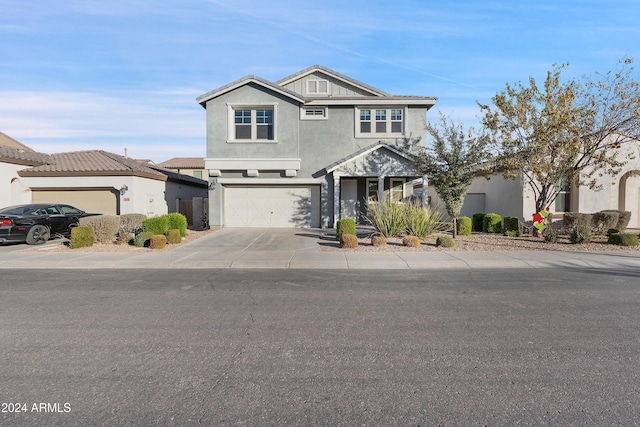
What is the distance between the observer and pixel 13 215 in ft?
47.3

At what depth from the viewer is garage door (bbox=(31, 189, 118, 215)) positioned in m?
19.9

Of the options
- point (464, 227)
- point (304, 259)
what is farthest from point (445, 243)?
point (304, 259)

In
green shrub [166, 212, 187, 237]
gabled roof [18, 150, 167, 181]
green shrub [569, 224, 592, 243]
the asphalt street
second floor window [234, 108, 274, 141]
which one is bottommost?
the asphalt street

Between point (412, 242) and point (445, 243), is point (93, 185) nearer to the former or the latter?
point (412, 242)

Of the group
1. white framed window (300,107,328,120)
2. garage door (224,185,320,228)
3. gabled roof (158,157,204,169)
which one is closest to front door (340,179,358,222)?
garage door (224,185,320,228)

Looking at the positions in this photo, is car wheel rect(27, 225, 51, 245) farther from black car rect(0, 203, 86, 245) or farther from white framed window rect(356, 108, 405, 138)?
white framed window rect(356, 108, 405, 138)

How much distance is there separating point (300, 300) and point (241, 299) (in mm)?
1038

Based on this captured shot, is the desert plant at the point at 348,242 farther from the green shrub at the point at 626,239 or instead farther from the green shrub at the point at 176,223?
the green shrub at the point at 626,239

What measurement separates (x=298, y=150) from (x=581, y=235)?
12541 mm

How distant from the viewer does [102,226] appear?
13953 millimetres

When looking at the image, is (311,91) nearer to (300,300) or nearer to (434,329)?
(300,300)

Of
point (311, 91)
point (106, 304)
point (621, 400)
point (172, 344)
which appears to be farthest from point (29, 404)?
point (311, 91)

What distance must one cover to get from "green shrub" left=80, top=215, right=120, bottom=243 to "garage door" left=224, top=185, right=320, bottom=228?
7.01m

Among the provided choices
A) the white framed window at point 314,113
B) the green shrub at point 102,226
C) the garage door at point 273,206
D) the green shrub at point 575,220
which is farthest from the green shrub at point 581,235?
the green shrub at point 102,226
